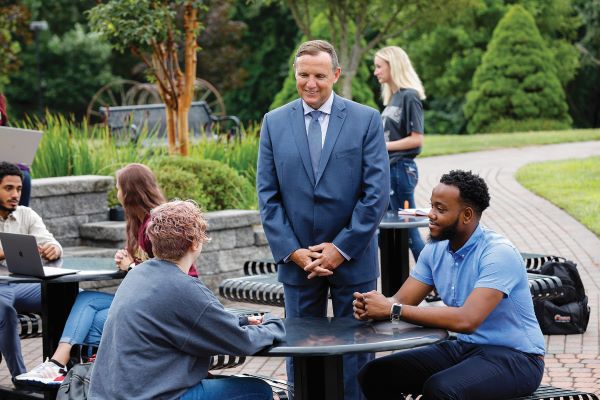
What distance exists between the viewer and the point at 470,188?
4891 millimetres

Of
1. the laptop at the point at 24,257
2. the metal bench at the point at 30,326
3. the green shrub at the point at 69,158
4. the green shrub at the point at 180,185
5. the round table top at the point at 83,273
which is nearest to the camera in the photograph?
the laptop at the point at 24,257

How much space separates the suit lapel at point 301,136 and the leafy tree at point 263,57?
40.4 metres

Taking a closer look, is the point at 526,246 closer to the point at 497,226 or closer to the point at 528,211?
the point at 497,226

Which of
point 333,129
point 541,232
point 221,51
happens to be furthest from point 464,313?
point 221,51

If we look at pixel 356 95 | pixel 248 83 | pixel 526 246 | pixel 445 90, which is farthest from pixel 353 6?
pixel 526 246

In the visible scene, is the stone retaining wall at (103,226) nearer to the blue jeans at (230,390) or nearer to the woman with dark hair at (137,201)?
the woman with dark hair at (137,201)

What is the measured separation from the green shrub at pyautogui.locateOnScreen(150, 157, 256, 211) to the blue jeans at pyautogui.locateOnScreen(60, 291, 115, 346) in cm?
417

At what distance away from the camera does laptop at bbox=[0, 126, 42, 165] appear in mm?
8305

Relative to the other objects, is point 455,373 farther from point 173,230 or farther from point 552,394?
point 173,230

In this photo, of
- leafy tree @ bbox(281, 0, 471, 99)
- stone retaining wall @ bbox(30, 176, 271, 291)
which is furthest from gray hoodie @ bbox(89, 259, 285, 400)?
leafy tree @ bbox(281, 0, 471, 99)

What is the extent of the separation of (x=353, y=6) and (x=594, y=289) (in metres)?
21.9

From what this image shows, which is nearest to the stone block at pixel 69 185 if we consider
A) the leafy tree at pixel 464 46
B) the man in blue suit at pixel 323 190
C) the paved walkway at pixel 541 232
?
the paved walkway at pixel 541 232

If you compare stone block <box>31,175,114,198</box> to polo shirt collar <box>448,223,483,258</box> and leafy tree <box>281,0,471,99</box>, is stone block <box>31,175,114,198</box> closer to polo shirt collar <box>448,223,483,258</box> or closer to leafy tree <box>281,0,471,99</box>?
polo shirt collar <box>448,223,483,258</box>

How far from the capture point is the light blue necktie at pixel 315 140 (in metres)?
5.38
